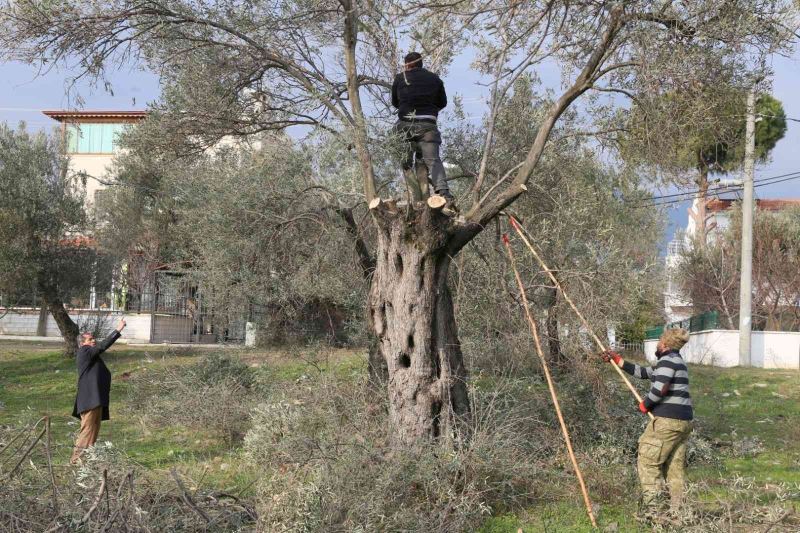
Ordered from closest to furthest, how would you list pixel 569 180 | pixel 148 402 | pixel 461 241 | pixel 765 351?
pixel 461 241 → pixel 569 180 → pixel 148 402 → pixel 765 351

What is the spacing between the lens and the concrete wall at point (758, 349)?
20.9 m

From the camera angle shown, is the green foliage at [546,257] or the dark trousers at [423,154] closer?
the dark trousers at [423,154]

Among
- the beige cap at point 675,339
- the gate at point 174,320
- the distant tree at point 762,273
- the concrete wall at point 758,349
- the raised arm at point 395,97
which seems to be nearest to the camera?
the beige cap at point 675,339

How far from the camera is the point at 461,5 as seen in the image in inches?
336

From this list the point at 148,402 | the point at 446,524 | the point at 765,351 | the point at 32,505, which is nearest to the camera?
the point at 32,505

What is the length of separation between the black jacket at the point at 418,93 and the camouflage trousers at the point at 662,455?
148 inches

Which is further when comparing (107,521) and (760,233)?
(760,233)

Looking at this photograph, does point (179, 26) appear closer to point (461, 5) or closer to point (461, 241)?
point (461, 5)

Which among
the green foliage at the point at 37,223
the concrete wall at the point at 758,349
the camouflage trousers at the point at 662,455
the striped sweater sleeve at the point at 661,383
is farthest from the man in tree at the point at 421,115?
the concrete wall at the point at 758,349

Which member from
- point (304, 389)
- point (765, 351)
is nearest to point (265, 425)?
point (304, 389)

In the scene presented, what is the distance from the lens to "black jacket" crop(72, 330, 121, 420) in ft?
29.0

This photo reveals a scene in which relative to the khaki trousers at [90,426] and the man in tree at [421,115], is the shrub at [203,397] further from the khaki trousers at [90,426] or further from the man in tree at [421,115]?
the man in tree at [421,115]

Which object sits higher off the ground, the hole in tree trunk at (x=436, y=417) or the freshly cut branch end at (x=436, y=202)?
the freshly cut branch end at (x=436, y=202)

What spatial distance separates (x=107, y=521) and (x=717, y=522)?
4.43 metres
